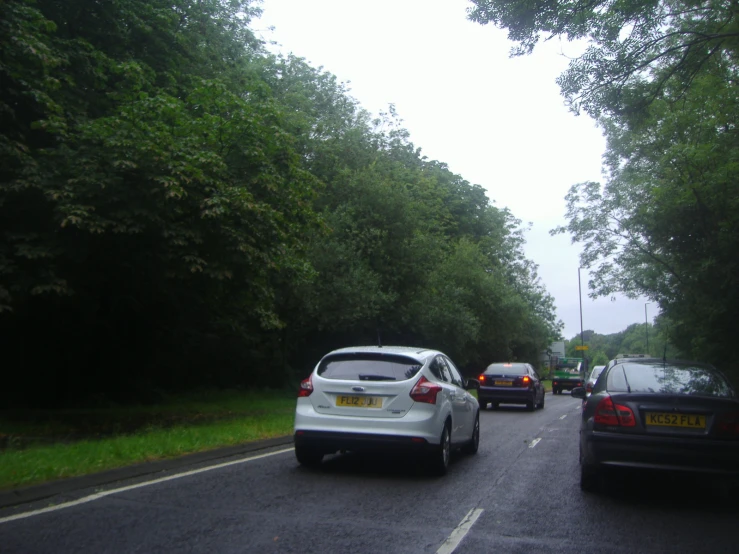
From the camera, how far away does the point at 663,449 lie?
7074 millimetres

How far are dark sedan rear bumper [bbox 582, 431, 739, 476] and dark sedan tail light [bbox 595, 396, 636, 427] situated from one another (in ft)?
0.38

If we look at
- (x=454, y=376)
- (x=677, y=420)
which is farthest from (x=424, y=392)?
(x=677, y=420)

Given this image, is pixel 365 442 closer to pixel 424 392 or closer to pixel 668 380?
pixel 424 392

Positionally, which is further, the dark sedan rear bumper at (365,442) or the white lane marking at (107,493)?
the dark sedan rear bumper at (365,442)

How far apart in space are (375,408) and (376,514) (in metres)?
2.18

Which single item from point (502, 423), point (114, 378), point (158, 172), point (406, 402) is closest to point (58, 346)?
point (114, 378)

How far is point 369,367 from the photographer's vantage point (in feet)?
29.3

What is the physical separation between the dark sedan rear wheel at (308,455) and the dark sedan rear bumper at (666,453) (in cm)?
355

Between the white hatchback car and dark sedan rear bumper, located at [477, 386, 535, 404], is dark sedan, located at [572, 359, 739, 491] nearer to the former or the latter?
the white hatchback car

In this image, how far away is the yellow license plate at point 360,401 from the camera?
28.1 feet

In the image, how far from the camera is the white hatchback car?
842 centimetres

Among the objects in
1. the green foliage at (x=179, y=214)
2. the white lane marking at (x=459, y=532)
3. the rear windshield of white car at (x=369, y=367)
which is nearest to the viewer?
the white lane marking at (x=459, y=532)

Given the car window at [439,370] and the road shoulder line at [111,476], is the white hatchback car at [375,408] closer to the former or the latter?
the car window at [439,370]

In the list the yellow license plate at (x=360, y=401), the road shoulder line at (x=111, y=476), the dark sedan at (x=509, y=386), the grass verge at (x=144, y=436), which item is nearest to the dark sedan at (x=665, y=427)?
the yellow license plate at (x=360, y=401)
